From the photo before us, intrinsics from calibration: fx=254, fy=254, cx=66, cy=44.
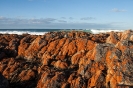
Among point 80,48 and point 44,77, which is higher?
point 80,48

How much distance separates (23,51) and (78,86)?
→ 8.88m

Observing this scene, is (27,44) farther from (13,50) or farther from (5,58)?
(5,58)

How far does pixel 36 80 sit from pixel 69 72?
7.76 ft

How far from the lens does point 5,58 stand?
2130cm

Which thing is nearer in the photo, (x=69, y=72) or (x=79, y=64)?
(x=69, y=72)

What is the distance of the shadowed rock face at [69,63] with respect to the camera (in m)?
16.0

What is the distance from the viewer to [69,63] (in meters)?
19.7

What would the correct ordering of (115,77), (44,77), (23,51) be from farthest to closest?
1. (23,51)
2. (44,77)
3. (115,77)

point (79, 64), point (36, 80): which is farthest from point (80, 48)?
point (36, 80)

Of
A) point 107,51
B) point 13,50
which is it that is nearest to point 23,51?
point 13,50

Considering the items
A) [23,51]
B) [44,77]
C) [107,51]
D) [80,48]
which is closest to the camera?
[44,77]

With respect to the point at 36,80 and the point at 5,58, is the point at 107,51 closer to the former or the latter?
the point at 36,80

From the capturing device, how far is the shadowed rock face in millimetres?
16031

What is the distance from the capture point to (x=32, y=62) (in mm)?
21219
